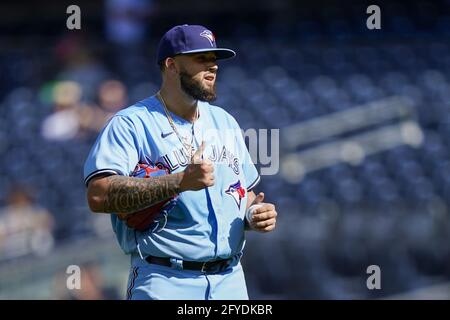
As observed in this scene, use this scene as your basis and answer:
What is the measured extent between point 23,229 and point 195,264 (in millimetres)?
5259

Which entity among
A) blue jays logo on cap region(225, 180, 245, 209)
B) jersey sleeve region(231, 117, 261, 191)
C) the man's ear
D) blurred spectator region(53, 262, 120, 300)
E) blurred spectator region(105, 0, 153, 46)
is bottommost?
blurred spectator region(53, 262, 120, 300)

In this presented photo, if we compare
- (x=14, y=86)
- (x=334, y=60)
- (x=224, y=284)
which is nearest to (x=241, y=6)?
(x=334, y=60)

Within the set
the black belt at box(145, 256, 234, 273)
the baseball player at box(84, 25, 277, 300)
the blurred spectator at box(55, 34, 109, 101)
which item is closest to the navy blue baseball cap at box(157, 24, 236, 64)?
the baseball player at box(84, 25, 277, 300)

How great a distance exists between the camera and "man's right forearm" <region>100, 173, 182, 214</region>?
170 inches

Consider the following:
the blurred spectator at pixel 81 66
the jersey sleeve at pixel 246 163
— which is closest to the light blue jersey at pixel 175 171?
the jersey sleeve at pixel 246 163

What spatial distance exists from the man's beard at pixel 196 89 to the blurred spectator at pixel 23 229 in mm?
4839

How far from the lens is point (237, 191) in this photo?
15.4 ft

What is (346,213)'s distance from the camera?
9219 mm

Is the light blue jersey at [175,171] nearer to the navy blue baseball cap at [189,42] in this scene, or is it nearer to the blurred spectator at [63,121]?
the navy blue baseball cap at [189,42]

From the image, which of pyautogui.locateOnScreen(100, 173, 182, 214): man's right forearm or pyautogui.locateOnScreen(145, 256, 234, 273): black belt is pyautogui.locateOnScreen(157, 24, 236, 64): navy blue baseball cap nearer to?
pyautogui.locateOnScreen(100, 173, 182, 214): man's right forearm

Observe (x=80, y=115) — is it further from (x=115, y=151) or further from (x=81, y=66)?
(x=115, y=151)

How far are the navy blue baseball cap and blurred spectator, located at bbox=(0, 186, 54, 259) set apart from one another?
190 inches

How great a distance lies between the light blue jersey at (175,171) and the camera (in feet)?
14.6

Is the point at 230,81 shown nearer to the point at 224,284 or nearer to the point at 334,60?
the point at 334,60
